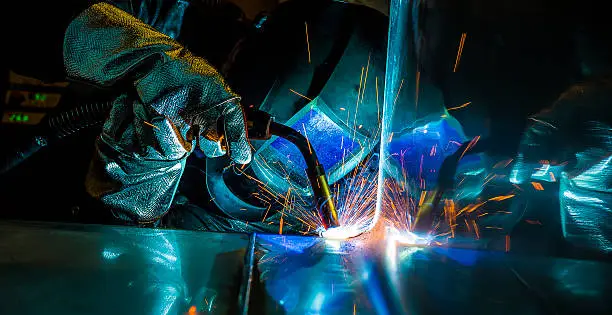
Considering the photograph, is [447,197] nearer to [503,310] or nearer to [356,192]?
[503,310]

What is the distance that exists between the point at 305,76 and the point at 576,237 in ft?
3.76

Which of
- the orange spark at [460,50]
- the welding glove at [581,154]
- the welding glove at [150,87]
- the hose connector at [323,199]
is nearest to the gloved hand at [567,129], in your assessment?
the welding glove at [581,154]

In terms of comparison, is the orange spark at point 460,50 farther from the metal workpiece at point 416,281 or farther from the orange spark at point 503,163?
the metal workpiece at point 416,281

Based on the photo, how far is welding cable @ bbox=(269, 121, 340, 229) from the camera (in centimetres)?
129

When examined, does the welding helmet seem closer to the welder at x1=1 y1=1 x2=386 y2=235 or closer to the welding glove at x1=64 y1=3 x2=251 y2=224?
the welder at x1=1 y1=1 x2=386 y2=235

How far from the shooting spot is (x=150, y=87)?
134 cm

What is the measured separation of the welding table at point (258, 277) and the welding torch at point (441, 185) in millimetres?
201

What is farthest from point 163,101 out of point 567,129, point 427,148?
point 567,129

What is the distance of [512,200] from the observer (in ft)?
3.79

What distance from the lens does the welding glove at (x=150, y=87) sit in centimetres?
130

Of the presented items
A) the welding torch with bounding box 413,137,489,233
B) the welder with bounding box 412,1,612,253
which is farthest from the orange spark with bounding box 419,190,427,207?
the welder with bounding box 412,1,612,253

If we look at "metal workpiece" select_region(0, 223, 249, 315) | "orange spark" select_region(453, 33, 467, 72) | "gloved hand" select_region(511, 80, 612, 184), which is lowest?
"metal workpiece" select_region(0, 223, 249, 315)

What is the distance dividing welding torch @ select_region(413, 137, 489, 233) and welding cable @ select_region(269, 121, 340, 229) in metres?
0.27

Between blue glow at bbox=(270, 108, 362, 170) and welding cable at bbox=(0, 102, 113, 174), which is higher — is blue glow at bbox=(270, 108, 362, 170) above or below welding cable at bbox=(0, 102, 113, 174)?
above
